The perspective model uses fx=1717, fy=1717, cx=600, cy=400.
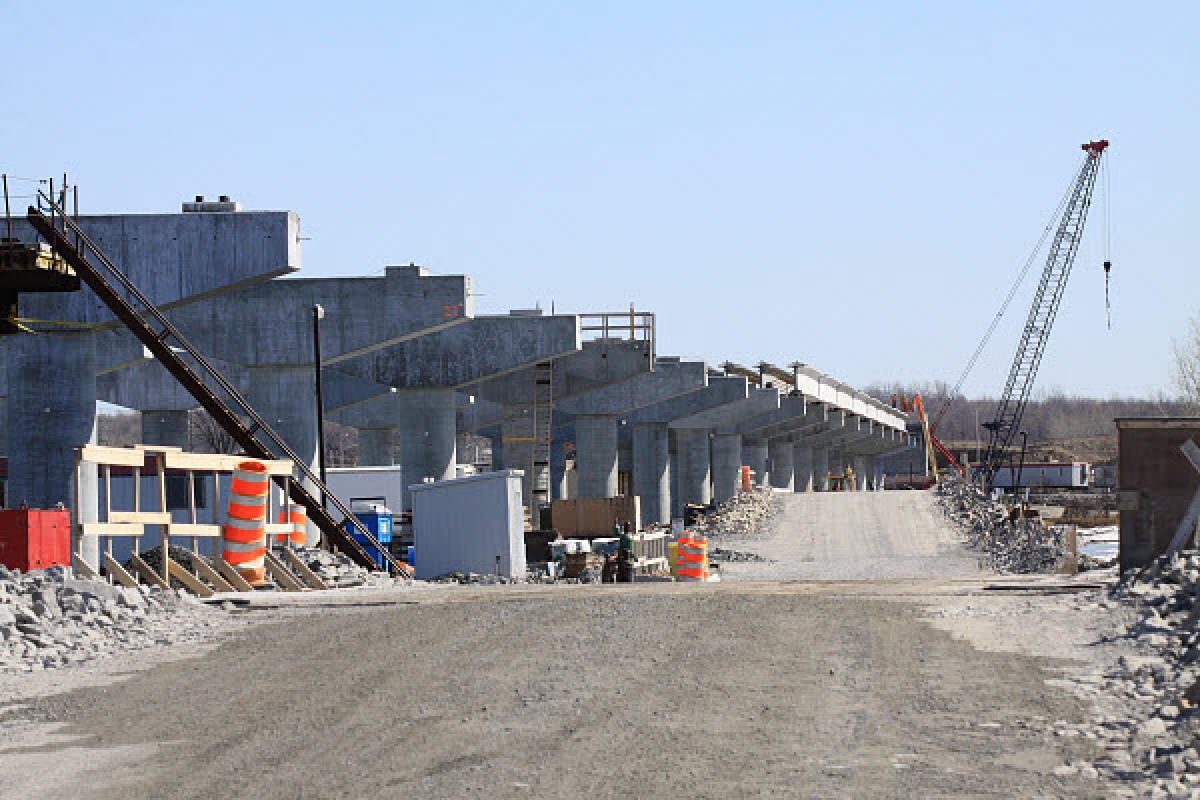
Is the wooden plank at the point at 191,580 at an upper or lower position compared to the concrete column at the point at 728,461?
lower

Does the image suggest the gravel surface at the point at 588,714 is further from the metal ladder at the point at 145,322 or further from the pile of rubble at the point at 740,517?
the pile of rubble at the point at 740,517

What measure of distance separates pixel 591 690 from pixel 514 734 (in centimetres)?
170

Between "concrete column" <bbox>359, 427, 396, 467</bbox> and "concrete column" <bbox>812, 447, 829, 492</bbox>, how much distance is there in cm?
6565

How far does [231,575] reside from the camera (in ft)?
82.4

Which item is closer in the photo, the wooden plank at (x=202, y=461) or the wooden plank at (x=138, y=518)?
the wooden plank at (x=138, y=518)

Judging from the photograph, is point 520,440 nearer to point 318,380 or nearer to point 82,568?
point 318,380

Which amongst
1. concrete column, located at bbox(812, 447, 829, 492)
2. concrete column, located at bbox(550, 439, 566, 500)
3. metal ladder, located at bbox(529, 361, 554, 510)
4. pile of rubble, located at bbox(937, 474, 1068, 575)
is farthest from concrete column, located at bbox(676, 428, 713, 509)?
concrete column, located at bbox(812, 447, 829, 492)

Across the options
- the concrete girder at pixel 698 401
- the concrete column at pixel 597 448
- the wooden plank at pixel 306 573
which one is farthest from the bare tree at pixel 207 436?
the wooden plank at pixel 306 573

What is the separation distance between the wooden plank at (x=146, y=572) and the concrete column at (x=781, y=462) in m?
96.5

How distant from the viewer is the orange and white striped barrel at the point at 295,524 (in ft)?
97.1

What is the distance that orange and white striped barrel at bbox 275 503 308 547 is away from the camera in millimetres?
29609

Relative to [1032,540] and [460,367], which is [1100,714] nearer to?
[1032,540]

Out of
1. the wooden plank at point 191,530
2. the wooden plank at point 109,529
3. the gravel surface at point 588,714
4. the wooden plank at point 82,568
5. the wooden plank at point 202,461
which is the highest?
the wooden plank at point 202,461

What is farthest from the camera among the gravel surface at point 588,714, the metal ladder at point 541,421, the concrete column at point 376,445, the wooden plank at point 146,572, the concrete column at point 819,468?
the concrete column at point 819,468
